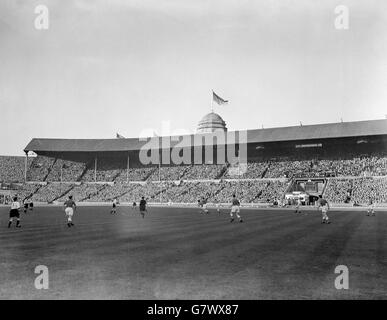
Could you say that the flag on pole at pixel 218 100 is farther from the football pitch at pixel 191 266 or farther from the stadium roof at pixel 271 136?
the football pitch at pixel 191 266

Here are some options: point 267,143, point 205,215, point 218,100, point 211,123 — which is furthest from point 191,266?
point 211,123

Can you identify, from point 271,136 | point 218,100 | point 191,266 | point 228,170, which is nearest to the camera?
point 191,266

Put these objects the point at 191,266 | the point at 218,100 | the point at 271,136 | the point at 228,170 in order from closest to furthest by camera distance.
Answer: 1. the point at 191,266
2. the point at 271,136
3. the point at 218,100
4. the point at 228,170

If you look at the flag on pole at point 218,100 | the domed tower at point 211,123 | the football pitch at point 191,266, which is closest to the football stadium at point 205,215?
the football pitch at point 191,266

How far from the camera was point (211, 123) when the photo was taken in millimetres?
106125

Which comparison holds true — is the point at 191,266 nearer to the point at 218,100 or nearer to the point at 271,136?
the point at 271,136

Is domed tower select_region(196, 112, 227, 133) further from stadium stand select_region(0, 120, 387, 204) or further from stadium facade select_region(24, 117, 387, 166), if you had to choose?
stadium stand select_region(0, 120, 387, 204)

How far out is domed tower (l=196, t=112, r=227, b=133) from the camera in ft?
348

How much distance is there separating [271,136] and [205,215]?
37.8m

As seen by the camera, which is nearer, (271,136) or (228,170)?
(271,136)

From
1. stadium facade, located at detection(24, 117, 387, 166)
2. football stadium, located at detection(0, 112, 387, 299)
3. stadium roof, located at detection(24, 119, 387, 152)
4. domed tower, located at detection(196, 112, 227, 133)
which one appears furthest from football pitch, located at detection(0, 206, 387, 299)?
domed tower, located at detection(196, 112, 227, 133)

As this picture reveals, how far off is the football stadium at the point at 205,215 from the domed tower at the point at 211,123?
0.35 m

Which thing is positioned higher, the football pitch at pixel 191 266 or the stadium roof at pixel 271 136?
the stadium roof at pixel 271 136

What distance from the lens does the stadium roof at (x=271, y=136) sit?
6247 centimetres
